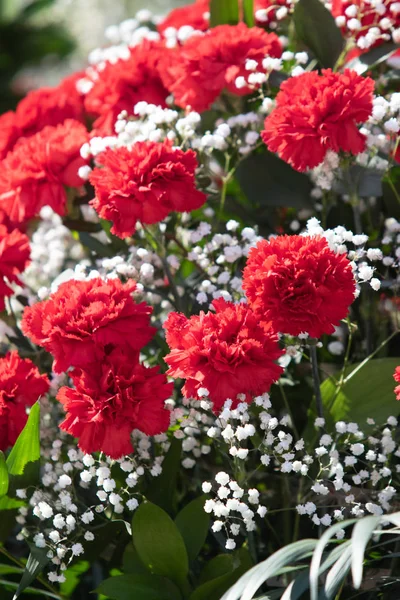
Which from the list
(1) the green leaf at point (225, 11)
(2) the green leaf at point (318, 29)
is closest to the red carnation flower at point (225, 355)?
(2) the green leaf at point (318, 29)

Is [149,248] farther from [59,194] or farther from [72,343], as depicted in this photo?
[72,343]

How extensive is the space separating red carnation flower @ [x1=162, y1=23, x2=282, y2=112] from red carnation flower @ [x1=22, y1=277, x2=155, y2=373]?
0.25m

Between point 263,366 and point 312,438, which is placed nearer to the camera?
point 263,366

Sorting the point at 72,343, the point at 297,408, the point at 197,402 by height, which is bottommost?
the point at 297,408

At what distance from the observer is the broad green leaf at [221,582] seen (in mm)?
619

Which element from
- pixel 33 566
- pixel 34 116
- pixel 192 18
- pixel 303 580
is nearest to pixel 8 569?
pixel 33 566

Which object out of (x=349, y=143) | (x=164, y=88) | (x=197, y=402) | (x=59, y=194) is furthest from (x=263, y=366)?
(x=164, y=88)

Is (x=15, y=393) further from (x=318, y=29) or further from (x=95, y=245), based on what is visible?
(x=318, y=29)

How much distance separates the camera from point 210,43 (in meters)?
0.80

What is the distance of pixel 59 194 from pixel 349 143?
0.98 ft

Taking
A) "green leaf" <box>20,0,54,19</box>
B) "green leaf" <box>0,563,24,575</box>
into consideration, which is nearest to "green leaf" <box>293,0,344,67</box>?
"green leaf" <box>0,563,24,575</box>

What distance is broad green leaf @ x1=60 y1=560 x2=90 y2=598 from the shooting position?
72 cm

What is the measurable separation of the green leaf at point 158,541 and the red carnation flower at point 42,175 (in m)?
0.33

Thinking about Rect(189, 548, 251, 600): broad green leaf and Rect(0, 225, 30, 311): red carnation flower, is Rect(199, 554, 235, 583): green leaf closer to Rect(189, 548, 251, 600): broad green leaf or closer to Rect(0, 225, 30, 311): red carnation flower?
Rect(189, 548, 251, 600): broad green leaf
